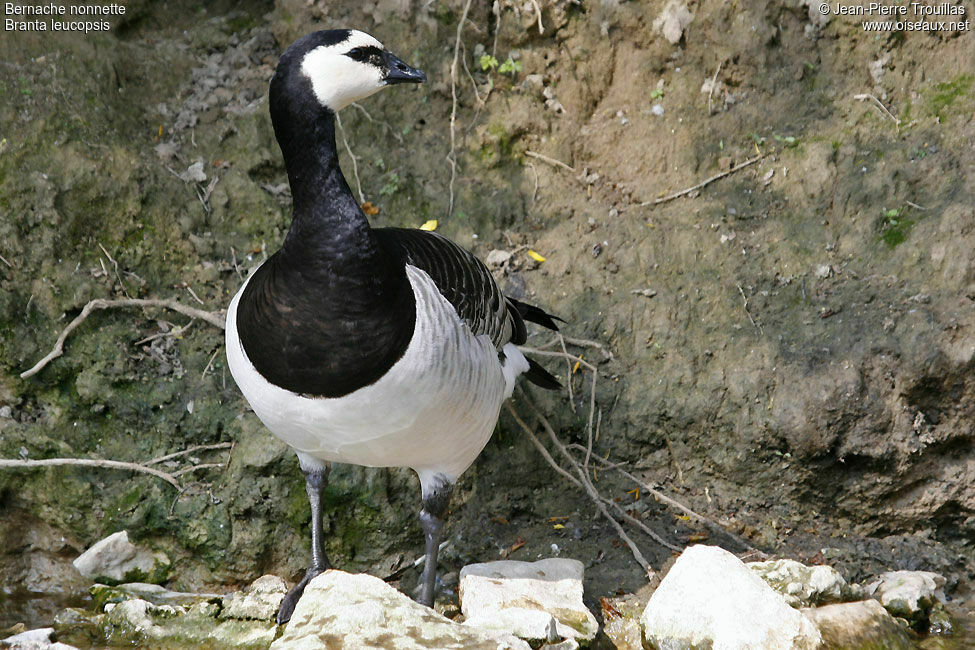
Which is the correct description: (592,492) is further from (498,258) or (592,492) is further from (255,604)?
→ (255,604)

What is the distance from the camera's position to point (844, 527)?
491cm

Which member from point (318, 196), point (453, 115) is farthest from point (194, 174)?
point (318, 196)

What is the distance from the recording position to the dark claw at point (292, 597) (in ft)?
13.5

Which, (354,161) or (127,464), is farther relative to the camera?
(354,161)

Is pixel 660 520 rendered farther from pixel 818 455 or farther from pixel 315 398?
pixel 315 398

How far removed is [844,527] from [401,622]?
8.21 ft

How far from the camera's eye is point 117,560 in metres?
4.60

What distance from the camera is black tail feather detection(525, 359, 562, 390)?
4.85 metres

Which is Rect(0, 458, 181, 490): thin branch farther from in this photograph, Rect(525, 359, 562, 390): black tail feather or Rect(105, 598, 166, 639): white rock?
Rect(525, 359, 562, 390): black tail feather

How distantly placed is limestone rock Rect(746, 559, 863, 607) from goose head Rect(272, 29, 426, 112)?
256 centimetres

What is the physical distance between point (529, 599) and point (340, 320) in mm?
1462

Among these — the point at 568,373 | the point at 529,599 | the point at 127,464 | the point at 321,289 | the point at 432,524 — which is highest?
the point at 321,289

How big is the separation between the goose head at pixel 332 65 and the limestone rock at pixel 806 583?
2.56 metres

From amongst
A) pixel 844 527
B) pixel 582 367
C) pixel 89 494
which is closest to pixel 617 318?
pixel 582 367
